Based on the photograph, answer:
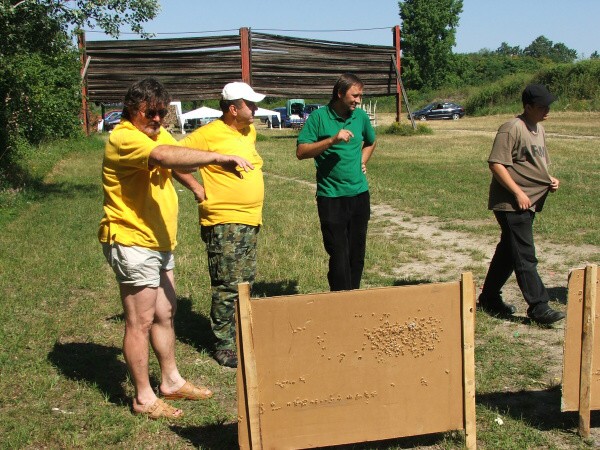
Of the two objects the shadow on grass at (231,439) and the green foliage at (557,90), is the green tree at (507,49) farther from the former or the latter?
the shadow on grass at (231,439)

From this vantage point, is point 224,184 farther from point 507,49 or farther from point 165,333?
point 507,49

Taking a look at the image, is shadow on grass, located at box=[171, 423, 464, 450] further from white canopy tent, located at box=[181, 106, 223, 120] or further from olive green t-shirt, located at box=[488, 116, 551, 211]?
white canopy tent, located at box=[181, 106, 223, 120]

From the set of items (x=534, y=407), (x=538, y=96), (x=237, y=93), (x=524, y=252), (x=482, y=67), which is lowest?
(x=534, y=407)

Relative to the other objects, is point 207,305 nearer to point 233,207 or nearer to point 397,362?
point 233,207

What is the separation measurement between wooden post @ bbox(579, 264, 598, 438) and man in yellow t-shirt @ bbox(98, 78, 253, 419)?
1941 millimetres

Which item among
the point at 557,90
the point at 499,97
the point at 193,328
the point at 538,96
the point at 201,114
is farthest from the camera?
the point at 499,97

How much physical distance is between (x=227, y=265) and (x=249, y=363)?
1.76 m

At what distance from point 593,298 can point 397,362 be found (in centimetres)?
110

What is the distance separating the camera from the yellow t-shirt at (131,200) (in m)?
4.18

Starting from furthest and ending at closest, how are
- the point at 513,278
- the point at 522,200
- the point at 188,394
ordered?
the point at 513,278, the point at 522,200, the point at 188,394

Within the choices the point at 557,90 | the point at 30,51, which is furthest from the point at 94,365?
the point at 557,90

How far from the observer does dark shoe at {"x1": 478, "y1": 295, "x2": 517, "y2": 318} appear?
6.36 meters

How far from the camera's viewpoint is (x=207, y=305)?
6.88m

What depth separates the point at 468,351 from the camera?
384 centimetres
